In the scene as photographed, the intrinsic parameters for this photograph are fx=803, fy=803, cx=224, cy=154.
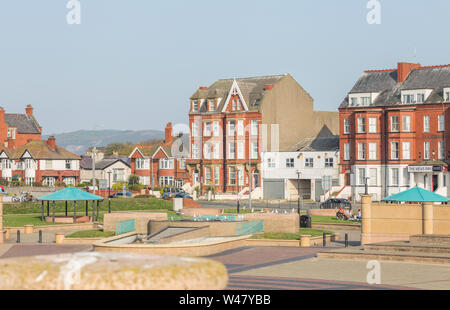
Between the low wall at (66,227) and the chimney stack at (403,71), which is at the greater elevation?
the chimney stack at (403,71)

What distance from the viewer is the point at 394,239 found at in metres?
40.7

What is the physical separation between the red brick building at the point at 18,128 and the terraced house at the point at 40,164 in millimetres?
5595

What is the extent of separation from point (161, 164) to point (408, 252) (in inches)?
3266

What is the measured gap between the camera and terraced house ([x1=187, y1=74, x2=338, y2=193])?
98562mm

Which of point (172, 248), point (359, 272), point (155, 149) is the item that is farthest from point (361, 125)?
point (359, 272)

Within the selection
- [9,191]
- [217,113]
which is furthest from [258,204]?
[9,191]

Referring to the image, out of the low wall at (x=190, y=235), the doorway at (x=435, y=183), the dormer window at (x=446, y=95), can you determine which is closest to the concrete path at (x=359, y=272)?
the low wall at (x=190, y=235)

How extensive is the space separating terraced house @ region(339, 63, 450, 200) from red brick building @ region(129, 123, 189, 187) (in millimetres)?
32974

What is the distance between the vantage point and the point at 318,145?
95125 millimetres

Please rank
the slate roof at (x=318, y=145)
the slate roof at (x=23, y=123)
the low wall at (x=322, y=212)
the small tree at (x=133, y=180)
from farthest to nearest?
the slate roof at (x=23, y=123)
the small tree at (x=133, y=180)
the slate roof at (x=318, y=145)
the low wall at (x=322, y=212)

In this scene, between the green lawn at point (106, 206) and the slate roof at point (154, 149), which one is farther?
the slate roof at point (154, 149)

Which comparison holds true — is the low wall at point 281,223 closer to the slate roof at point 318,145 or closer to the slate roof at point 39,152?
the slate roof at point 318,145

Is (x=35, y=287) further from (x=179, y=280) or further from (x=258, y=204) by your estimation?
(x=258, y=204)

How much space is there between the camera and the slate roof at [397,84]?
3260 inches
